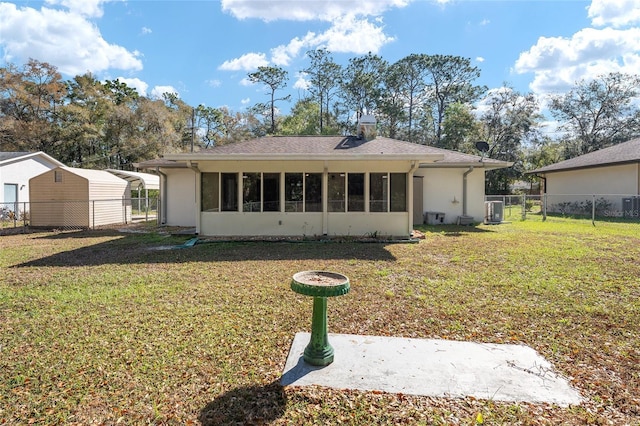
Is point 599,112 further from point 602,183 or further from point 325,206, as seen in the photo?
point 325,206

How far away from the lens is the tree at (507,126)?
2889cm

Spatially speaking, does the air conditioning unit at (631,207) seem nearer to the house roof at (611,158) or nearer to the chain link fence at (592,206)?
the chain link fence at (592,206)

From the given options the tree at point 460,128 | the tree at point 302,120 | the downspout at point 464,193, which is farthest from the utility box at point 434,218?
the tree at point 302,120

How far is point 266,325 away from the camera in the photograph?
11.9 feet

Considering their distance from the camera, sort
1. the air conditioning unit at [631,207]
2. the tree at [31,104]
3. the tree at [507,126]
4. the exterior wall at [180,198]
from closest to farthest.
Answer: the exterior wall at [180,198] → the air conditioning unit at [631,207] → the tree at [31,104] → the tree at [507,126]

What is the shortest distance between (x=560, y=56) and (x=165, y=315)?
3076 centimetres

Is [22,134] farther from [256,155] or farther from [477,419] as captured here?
[477,419]

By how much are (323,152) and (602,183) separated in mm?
15888

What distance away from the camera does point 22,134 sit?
80.4 feet

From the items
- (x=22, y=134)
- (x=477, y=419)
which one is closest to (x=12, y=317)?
(x=477, y=419)

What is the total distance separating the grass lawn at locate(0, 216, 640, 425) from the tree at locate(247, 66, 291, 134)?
2773cm

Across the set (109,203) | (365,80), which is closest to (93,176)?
A: (109,203)

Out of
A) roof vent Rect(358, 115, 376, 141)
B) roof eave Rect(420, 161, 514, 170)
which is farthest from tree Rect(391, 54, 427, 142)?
roof vent Rect(358, 115, 376, 141)

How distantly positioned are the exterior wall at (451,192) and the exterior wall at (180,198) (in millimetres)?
8654
